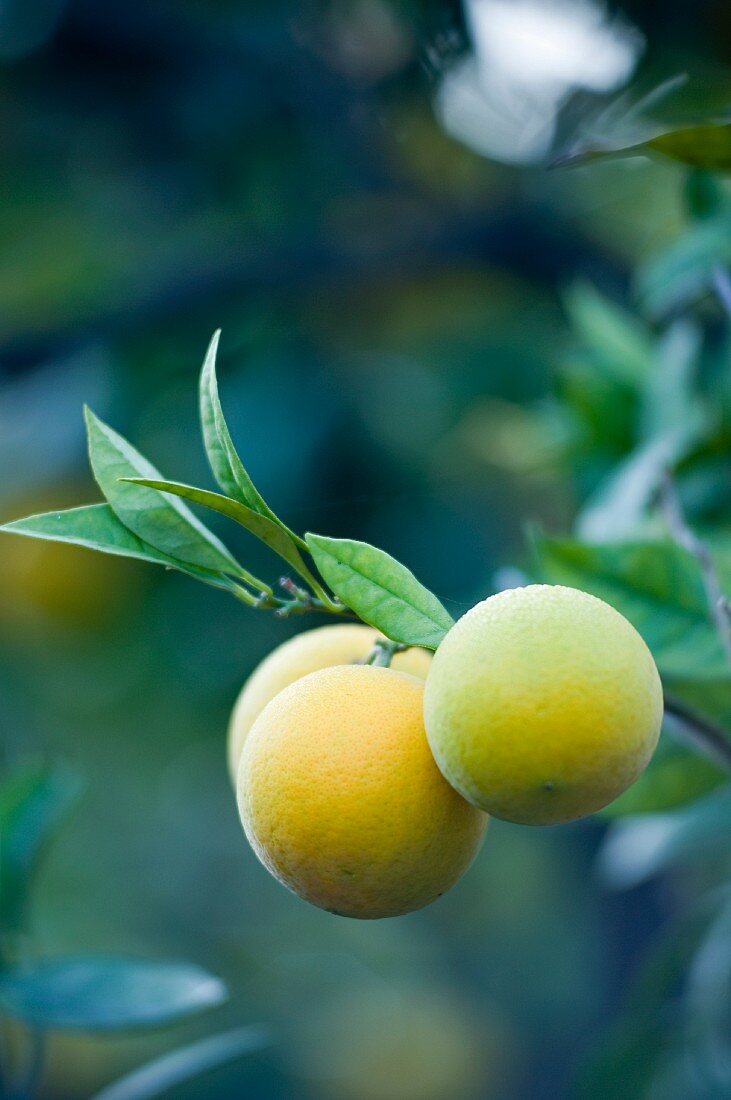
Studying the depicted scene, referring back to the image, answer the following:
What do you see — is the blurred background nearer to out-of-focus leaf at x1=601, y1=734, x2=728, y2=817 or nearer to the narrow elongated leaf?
out-of-focus leaf at x1=601, y1=734, x2=728, y2=817

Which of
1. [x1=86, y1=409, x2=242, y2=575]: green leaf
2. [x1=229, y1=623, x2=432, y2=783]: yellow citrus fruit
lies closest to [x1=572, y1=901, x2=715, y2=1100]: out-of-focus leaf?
[x1=229, y1=623, x2=432, y2=783]: yellow citrus fruit

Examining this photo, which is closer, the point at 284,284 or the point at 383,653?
the point at 383,653

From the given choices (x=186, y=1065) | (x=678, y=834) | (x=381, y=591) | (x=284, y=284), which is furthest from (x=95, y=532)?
(x=284, y=284)

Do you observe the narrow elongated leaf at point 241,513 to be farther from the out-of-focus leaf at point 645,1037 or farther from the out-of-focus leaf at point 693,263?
the out-of-focus leaf at point 645,1037

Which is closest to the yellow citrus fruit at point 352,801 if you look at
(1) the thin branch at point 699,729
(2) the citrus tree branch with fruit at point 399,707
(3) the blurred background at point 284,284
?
(2) the citrus tree branch with fruit at point 399,707

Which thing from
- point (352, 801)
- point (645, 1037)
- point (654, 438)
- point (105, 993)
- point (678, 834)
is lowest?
point (645, 1037)

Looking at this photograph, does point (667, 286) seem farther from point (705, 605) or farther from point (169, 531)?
point (169, 531)

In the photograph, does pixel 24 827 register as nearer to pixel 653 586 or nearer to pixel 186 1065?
pixel 186 1065

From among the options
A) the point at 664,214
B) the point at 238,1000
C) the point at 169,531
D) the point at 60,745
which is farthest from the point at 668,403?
the point at 238,1000
